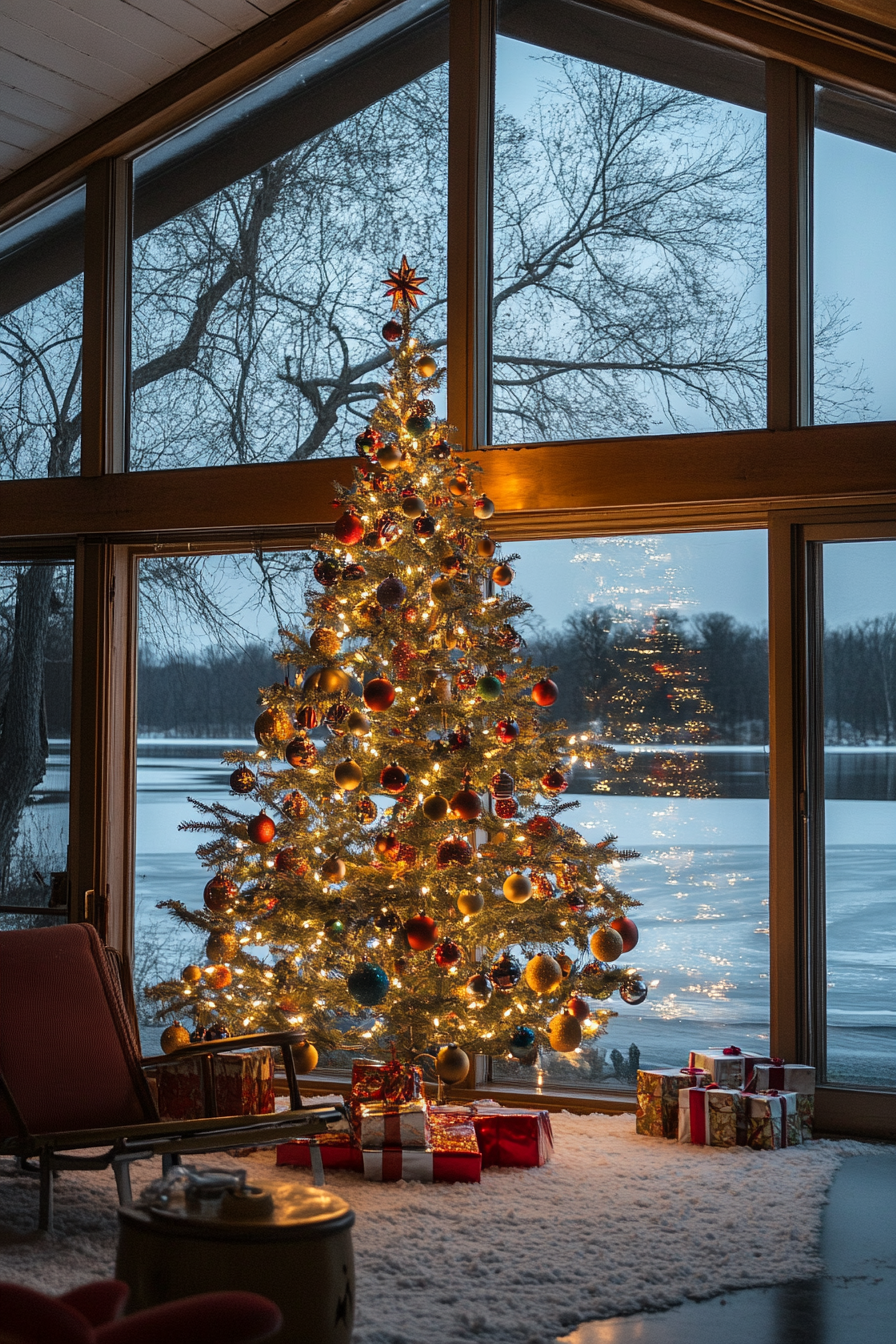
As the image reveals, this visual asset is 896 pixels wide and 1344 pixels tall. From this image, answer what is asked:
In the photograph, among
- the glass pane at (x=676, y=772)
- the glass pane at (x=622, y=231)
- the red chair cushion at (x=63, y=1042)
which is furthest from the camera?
the glass pane at (x=622, y=231)

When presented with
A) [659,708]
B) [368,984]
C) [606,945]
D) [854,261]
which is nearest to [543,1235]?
[368,984]

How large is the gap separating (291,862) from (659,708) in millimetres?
1661

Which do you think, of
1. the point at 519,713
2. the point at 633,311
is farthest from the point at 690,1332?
the point at 633,311

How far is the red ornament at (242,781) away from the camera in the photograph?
15.9 feet

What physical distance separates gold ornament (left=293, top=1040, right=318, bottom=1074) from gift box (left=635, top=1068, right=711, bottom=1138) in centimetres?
128

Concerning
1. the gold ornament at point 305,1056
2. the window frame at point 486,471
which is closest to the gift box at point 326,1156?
the gold ornament at point 305,1056

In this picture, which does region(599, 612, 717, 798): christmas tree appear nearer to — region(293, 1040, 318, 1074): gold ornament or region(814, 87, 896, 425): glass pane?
region(814, 87, 896, 425): glass pane

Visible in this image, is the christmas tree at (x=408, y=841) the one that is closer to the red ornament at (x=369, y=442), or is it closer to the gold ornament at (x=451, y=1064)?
the red ornament at (x=369, y=442)

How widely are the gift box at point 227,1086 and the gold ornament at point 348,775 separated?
3.73ft

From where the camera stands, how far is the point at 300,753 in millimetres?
4785

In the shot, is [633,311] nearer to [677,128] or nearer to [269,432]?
[677,128]

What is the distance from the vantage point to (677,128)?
216 inches

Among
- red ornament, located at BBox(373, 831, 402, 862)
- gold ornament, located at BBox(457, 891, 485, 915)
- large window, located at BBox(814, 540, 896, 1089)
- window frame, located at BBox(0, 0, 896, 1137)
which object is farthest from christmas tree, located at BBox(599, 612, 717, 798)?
red ornament, located at BBox(373, 831, 402, 862)

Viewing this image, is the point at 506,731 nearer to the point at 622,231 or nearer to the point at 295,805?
the point at 295,805
